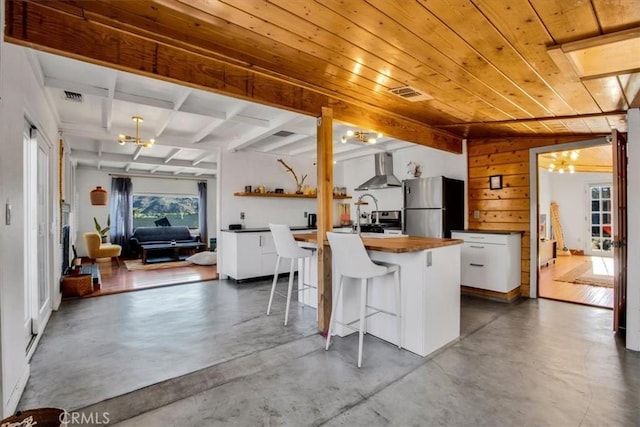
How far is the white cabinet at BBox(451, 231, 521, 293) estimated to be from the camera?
4035mm

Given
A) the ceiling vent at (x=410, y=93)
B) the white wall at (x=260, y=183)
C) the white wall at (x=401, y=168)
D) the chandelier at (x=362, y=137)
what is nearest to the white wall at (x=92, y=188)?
the white wall at (x=260, y=183)

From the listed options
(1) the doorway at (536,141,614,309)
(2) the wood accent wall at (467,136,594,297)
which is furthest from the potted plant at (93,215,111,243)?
(1) the doorway at (536,141,614,309)

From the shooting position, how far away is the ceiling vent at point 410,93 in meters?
2.75

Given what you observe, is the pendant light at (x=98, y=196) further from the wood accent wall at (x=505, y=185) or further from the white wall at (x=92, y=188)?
the wood accent wall at (x=505, y=185)

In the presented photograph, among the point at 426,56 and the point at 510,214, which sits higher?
the point at 426,56

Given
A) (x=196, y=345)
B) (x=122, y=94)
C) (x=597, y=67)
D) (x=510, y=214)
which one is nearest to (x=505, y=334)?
(x=510, y=214)

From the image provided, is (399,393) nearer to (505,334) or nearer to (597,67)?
(505,334)

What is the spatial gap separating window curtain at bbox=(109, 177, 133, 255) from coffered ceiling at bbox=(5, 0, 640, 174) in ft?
23.0

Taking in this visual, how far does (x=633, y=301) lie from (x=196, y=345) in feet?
12.4

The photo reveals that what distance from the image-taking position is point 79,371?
7.61 ft

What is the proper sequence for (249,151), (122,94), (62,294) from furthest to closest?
(249,151) → (62,294) → (122,94)

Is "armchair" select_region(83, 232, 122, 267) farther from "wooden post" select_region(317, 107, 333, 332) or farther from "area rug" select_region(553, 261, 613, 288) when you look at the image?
"area rug" select_region(553, 261, 613, 288)

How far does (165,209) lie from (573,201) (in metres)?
11.9

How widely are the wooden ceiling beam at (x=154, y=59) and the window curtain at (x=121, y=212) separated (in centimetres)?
818
